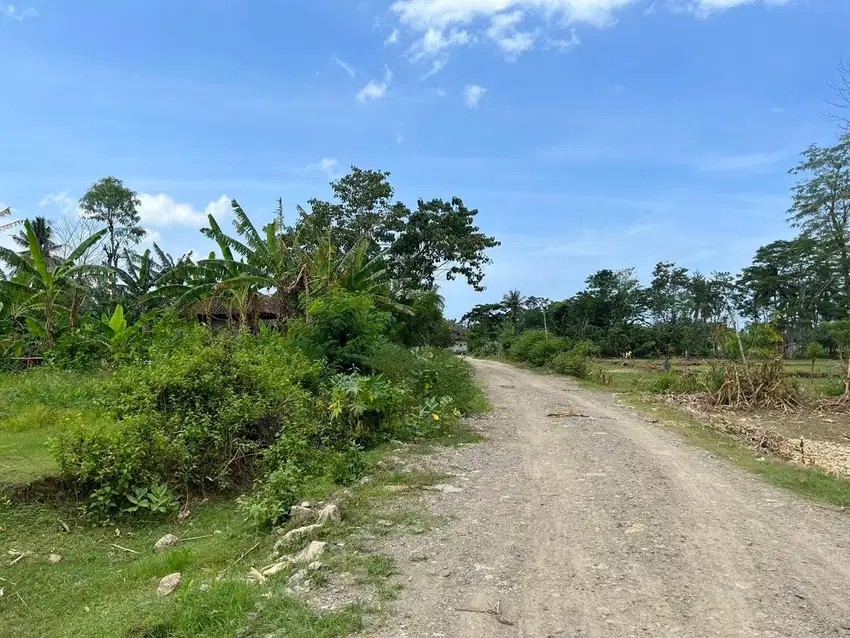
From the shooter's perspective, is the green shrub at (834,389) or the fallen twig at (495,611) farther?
the green shrub at (834,389)

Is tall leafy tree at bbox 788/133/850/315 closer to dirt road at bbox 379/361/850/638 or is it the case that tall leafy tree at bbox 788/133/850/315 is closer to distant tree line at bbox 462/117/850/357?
distant tree line at bbox 462/117/850/357

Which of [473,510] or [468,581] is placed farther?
[473,510]

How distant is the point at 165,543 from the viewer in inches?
202

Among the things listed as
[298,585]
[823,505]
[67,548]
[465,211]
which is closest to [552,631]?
[298,585]

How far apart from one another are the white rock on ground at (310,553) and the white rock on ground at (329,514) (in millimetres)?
450

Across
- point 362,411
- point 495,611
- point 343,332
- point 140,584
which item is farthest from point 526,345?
point 495,611

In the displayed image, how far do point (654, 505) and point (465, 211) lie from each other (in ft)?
76.8

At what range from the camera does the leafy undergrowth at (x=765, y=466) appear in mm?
6008

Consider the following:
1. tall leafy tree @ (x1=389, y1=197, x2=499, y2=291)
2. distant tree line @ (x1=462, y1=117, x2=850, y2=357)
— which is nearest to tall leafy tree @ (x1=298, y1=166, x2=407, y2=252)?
tall leafy tree @ (x1=389, y1=197, x2=499, y2=291)

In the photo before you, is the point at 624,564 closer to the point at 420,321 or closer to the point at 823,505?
the point at 823,505

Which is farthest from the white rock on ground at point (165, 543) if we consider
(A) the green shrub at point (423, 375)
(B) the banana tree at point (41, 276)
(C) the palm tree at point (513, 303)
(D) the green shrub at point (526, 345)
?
(C) the palm tree at point (513, 303)

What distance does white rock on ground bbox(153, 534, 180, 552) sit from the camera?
5.11m

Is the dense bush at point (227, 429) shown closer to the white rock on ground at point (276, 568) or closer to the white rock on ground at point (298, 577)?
the white rock on ground at point (276, 568)

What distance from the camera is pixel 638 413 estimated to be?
1202 cm
